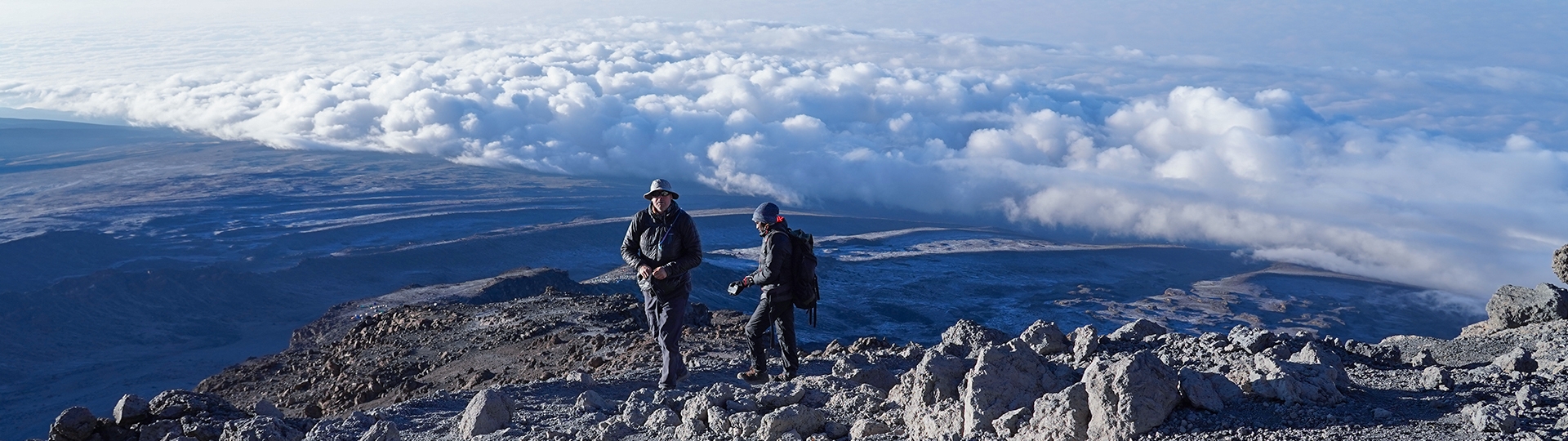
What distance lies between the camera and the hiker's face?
7.65 metres

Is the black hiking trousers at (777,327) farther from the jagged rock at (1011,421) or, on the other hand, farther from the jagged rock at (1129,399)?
the jagged rock at (1129,399)

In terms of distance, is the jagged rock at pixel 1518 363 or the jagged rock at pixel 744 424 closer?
the jagged rock at pixel 744 424

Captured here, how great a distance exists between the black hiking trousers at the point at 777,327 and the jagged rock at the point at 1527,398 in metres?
4.65

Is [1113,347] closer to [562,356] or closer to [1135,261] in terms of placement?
[562,356]

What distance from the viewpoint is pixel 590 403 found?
800 cm

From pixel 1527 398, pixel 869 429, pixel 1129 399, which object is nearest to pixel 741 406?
pixel 869 429

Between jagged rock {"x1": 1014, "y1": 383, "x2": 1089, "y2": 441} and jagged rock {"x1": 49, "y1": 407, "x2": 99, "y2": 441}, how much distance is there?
766cm

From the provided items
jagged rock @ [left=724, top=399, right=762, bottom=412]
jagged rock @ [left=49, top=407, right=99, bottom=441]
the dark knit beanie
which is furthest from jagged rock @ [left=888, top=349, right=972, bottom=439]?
jagged rock @ [left=49, top=407, right=99, bottom=441]

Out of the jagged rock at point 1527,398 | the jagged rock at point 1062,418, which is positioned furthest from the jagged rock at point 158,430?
the jagged rock at point 1527,398

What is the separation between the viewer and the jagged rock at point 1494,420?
4.66 m

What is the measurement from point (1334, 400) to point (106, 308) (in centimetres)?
6436

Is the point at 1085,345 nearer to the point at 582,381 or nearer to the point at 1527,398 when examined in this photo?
the point at 1527,398

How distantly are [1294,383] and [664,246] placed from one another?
4.15 meters

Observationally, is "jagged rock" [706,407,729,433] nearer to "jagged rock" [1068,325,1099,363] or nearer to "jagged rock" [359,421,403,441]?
"jagged rock" [359,421,403,441]
